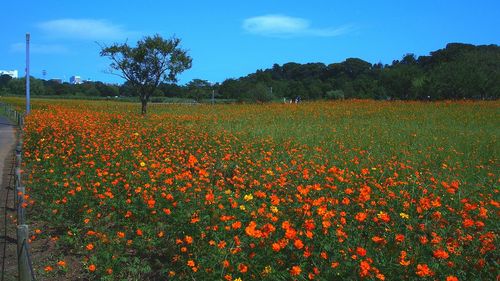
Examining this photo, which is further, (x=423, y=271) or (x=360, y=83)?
(x=360, y=83)

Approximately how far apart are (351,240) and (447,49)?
79081mm

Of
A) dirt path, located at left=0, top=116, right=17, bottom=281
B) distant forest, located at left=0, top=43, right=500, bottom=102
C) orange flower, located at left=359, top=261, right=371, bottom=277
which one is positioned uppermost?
distant forest, located at left=0, top=43, right=500, bottom=102

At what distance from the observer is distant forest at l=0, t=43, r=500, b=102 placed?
37062mm

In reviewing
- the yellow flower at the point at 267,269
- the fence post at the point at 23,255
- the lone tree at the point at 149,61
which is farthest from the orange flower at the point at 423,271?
the lone tree at the point at 149,61

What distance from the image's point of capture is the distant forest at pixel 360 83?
3706 cm

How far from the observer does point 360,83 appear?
65688 millimetres

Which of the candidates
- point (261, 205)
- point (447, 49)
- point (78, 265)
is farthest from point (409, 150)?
point (447, 49)

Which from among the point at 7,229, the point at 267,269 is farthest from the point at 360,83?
the point at 267,269

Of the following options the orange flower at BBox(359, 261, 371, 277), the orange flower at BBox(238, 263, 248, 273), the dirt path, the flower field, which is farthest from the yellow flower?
the dirt path

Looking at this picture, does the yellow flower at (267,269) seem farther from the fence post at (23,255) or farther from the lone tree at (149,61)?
the lone tree at (149,61)

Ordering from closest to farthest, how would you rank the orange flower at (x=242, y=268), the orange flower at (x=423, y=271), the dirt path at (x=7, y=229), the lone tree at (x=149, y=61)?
the orange flower at (x=423, y=271) → the orange flower at (x=242, y=268) → the dirt path at (x=7, y=229) → the lone tree at (x=149, y=61)

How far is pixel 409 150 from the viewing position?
435 inches

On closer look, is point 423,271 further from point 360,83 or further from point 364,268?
point 360,83

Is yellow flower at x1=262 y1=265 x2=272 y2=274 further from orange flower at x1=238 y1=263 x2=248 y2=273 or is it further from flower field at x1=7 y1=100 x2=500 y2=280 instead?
orange flower at x1=238 y1=263 x2=248 y2=273
